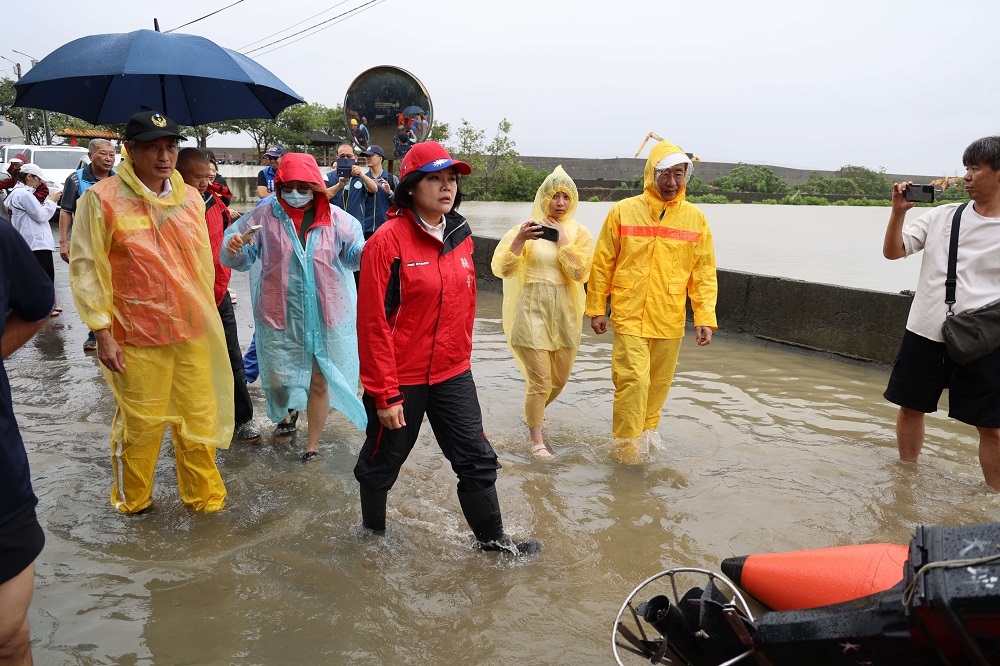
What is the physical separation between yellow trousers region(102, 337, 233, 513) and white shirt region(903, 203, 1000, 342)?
3.94 meters

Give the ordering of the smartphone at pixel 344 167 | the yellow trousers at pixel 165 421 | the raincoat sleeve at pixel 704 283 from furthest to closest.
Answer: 1. the smartphone at pixel 344 167
2. the raincoat sleeve at pixel 704 283
3. the yellow trousers at pixel 165 421

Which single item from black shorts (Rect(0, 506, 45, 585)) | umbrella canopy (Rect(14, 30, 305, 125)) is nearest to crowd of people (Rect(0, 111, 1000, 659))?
black shorts (Rect(0, 506, 45, 585))

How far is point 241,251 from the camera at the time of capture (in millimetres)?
4746

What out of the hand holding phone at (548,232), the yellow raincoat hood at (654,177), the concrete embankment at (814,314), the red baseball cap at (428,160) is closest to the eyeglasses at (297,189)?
the hand holding phone at (548,232)

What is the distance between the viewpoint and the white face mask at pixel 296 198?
15.7 feet

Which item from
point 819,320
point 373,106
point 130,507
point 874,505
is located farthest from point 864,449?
point 373,106

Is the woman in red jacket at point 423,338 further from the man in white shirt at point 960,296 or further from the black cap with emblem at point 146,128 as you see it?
the man in white shirt at point 960,296

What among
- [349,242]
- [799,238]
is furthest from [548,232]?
[799,238]

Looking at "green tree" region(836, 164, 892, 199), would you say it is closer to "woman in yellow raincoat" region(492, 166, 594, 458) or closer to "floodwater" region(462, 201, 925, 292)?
"floodwater" region(462, 201, 925, 292)

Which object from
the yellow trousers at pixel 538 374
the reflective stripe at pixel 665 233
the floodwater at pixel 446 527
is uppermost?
the reflective stripe at pixel 665 233

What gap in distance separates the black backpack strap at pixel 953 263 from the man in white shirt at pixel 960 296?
0.07 ft

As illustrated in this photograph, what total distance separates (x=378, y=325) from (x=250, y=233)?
177cm

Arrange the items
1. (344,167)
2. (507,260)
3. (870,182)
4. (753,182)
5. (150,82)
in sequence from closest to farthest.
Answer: (507,260)
(150,82)
(344,167)
(870,182)
(753,182)

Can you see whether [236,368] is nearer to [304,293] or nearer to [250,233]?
[304,293]
